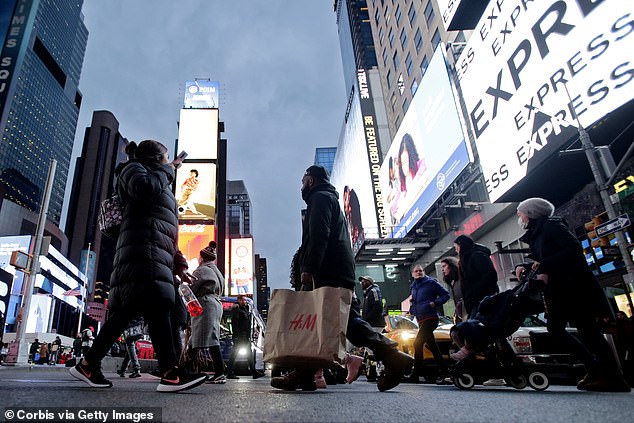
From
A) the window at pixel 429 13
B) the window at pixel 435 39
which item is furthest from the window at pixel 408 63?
the window at pixel 435 39

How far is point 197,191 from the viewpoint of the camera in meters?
31.2

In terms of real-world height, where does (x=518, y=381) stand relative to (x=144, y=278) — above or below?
below

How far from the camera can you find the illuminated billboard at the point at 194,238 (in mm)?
29797

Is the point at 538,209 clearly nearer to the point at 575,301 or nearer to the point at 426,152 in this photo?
the point at 575,301

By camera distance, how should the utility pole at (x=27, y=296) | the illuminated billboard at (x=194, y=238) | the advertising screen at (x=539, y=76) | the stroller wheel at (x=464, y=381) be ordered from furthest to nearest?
the illuminated billboard at (x=194, y=238), the utility pole at (x=27, y=296), the advertising screen at (x=539, y=76), the stroller wheel at (x=464, y=381)

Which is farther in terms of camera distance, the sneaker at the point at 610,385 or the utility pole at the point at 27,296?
the utility pole at the point at 27,296

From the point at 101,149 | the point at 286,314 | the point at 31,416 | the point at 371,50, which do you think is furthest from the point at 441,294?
the point at 101,149

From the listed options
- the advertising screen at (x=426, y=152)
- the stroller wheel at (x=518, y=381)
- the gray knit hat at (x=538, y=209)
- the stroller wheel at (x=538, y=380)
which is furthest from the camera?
the advertising screen at (x=426, y=152)

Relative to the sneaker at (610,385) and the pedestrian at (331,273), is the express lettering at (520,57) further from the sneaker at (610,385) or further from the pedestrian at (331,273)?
the pedestrian at (331,273)

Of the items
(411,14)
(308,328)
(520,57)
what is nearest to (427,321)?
(308,328)

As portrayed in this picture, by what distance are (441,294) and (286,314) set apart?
356cm

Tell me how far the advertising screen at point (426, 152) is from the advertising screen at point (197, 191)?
45.8ft

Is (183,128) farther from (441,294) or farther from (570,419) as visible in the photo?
(570,419)

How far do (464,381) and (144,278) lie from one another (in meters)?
3.48
